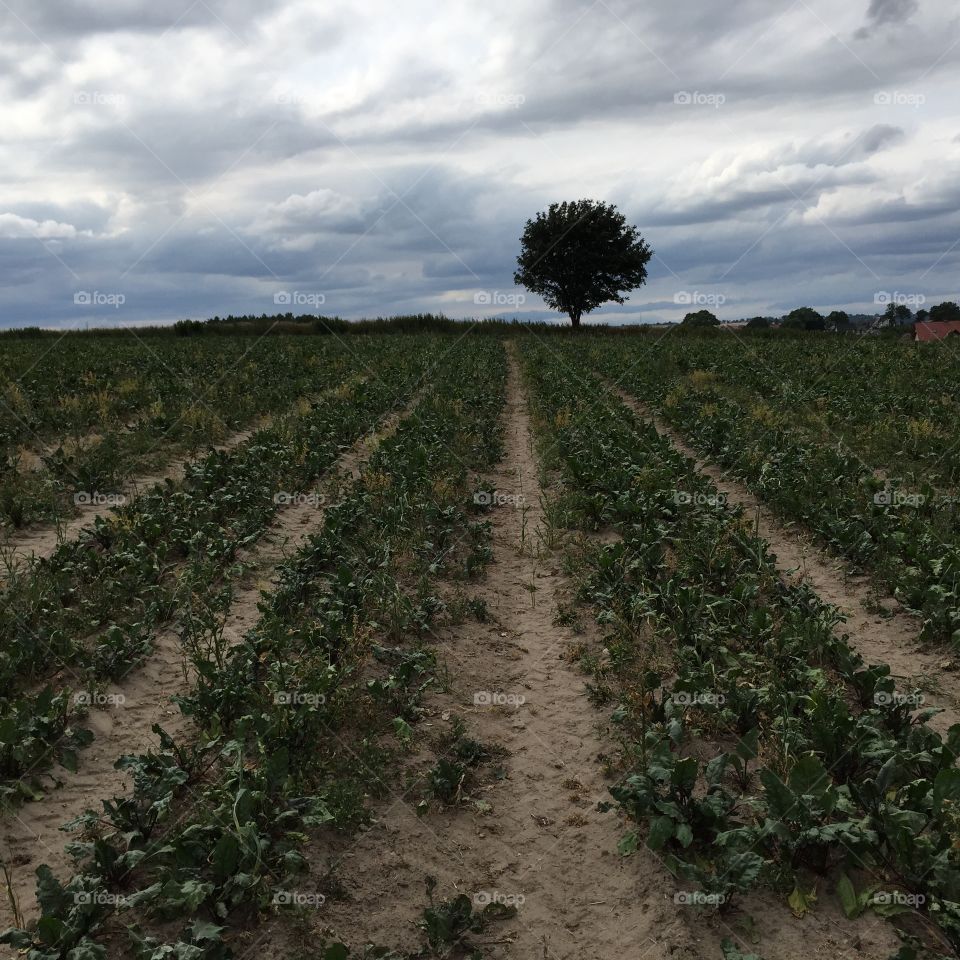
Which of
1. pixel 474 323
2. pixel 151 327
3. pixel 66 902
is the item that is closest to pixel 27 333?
pixel 151 327

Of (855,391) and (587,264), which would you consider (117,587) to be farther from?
(587,264)

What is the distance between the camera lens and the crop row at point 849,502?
751 centimetres

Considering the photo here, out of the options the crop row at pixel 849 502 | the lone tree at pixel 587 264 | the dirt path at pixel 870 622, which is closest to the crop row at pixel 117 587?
the dirt path at pixel 870 622

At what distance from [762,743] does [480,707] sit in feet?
7.17

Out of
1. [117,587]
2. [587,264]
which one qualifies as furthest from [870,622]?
[587,264]

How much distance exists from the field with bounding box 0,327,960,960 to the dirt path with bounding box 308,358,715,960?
0.02 meters

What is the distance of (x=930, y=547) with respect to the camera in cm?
826

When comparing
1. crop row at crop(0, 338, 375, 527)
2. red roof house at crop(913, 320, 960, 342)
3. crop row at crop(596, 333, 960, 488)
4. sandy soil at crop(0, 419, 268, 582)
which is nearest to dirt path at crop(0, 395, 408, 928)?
sandy soil at crop(0, 419, 268, 582)

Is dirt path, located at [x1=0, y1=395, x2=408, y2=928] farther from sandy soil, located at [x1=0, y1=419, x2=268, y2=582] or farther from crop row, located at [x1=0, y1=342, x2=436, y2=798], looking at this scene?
sandy soil, located at [x1=0, y1=419, x2=268, y2=582]

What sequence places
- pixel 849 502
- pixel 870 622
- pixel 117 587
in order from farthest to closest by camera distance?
pixel 849 502, pixel 117 587, pixel 870 622

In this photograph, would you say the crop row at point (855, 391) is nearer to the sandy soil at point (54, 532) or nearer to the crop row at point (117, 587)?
the crop row at point (117, 587)

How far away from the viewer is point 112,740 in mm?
5770

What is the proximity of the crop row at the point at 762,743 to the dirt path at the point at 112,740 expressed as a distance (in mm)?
3429

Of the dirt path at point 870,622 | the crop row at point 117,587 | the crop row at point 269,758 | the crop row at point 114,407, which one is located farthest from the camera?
the crop row at point 114,407
